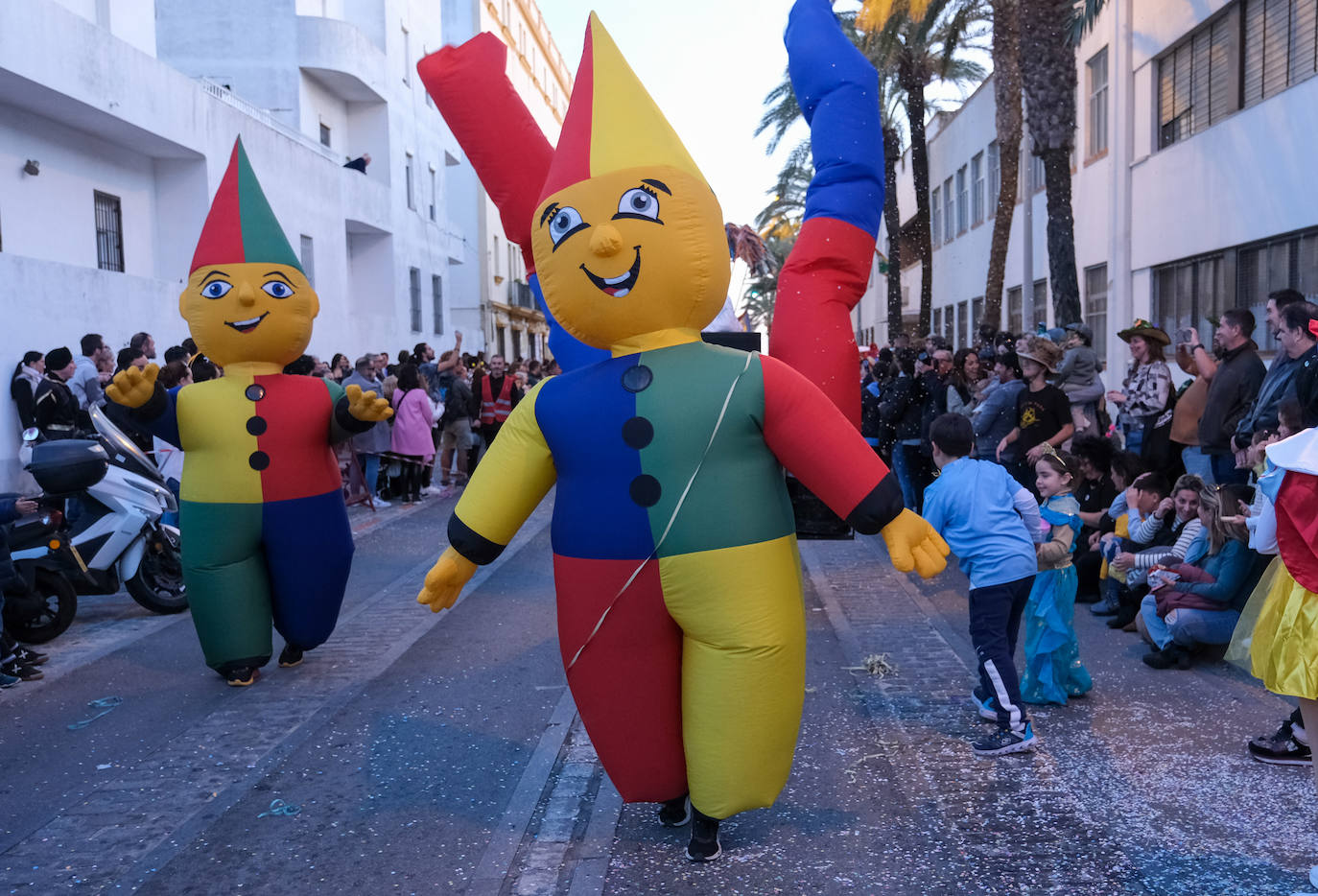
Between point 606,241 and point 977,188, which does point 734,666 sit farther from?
point 977,188

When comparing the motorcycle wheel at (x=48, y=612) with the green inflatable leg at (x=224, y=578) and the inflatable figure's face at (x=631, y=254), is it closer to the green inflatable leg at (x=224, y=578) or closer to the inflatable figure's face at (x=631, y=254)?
the green inflatable leg at (x=224, y=578)

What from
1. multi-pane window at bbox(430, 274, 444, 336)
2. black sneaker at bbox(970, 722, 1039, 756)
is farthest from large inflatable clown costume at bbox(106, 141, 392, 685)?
multi-pane window at bbox(430, 274, 444, 336)

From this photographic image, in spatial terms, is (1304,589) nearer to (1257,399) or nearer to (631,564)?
(631,564)

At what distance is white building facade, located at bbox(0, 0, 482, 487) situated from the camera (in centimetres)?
1342

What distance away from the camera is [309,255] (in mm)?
21266

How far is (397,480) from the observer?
49.5ft

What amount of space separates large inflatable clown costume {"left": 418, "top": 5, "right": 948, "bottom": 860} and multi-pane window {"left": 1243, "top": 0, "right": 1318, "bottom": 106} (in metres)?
10.8

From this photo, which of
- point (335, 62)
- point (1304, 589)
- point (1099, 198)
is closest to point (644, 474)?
point (1304, 589)

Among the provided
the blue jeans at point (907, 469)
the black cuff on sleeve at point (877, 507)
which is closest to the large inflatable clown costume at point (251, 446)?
the black cuff on sleeve at point (877, 507)

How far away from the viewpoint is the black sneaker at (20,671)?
6.51m

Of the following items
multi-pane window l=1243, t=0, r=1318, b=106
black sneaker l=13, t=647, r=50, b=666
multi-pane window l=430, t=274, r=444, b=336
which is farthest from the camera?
multi-pane window l=430, t=274, r=444, b=336

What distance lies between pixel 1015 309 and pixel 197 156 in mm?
17081

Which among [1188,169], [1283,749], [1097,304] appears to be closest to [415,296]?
[1097,304]

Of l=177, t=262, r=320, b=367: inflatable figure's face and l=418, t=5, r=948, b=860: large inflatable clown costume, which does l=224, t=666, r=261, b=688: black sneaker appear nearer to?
l=177, t=262, r=320, b=367: inflatable figure's face
